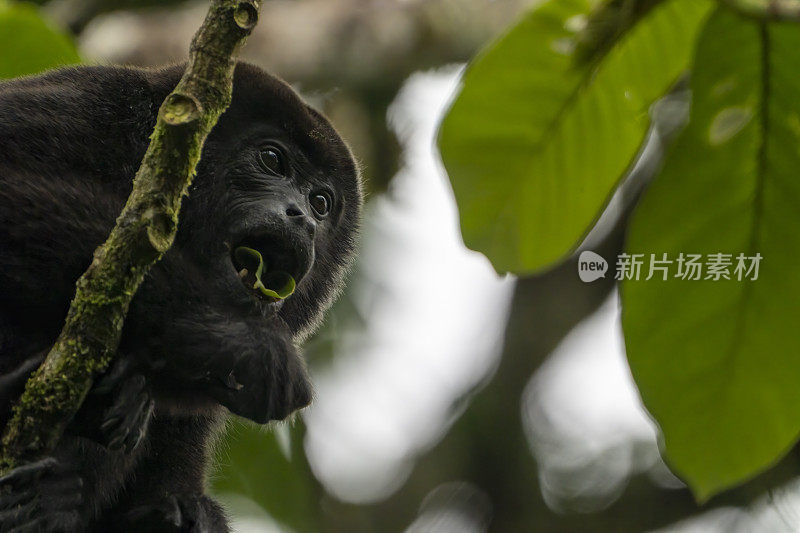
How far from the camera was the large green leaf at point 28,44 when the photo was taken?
4.53m

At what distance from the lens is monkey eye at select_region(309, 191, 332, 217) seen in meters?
4.18

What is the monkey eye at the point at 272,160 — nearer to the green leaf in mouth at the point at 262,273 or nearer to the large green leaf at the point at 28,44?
the green leaf in mouth at the point at 262,273

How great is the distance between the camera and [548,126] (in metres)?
2.62

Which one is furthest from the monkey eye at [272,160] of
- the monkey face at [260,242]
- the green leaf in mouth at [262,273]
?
the green leaf in mouth at [262,273]

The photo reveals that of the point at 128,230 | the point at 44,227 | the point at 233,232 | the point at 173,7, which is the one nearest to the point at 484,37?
the point at 173,7

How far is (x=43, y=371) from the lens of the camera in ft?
8.15

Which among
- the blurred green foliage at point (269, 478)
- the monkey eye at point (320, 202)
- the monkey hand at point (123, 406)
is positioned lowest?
the blurred green foliage at point (269, 478)

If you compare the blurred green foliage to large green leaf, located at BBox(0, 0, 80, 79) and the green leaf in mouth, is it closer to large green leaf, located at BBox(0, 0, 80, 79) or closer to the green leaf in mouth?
large green leaf, located at BBox(0, 0, 80, 79)

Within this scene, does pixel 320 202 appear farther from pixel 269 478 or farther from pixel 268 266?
pixel 269 478

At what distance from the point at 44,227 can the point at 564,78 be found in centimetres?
168

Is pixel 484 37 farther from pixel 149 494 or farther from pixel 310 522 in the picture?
pixel 149 494

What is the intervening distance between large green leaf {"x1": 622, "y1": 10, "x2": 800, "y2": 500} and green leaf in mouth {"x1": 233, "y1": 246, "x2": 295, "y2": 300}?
137cm

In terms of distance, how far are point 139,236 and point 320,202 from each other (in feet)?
6.17

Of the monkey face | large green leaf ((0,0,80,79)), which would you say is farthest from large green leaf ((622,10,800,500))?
large green leaf ((0,0,80,79))
